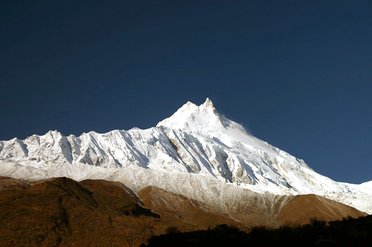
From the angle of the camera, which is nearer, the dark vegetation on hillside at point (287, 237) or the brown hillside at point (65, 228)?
the dark vegetation on hillside at point (287, 237)

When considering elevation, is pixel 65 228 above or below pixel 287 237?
below

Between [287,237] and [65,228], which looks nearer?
[287,237]

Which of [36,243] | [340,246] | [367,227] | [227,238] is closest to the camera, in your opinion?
[340,246]

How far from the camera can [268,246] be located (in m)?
39.6

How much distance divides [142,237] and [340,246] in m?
144

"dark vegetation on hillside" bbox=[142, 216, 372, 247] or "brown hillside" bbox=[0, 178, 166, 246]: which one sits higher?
"dark vegetation on hillside" bbox=[142, 216, 372, 247]

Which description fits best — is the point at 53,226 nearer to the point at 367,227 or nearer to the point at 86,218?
the point at 86,218

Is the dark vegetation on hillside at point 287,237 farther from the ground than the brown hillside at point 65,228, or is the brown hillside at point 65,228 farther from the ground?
the dark vegetation on hillside at point 287,237

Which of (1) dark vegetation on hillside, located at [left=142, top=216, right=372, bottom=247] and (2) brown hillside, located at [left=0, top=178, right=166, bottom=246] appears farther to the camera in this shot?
(2) brown hillside, located at [left=0, top=178, right=166, bottom=246]

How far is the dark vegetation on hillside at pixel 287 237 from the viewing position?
37.2 m

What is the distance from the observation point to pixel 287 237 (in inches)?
1590

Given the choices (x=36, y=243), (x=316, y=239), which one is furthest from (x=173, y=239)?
(x=36, y=243)

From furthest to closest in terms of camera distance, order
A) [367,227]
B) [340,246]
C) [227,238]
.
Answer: [227,238] → [367,227] → [340,246]

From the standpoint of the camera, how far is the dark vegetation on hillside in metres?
37.2
